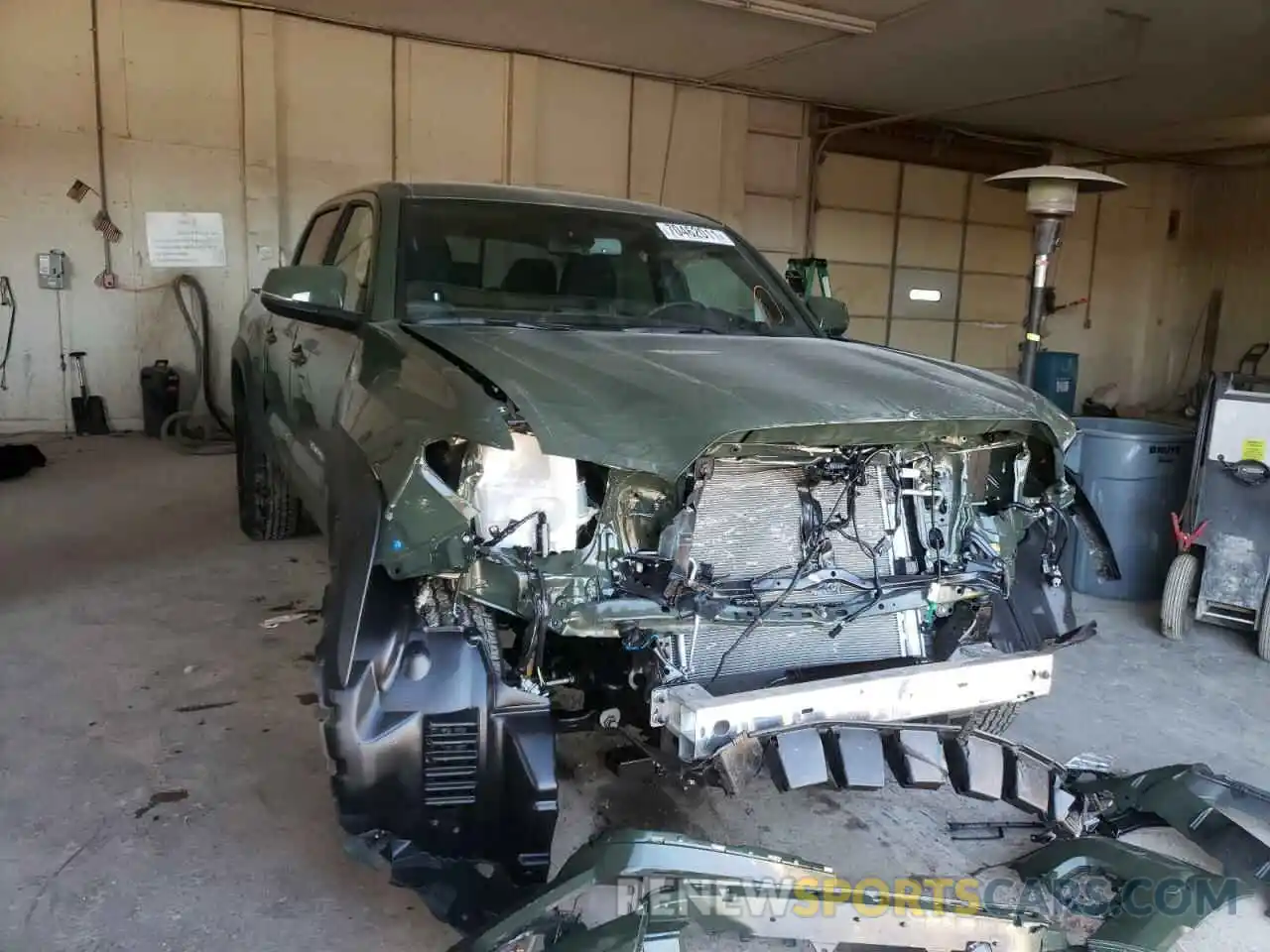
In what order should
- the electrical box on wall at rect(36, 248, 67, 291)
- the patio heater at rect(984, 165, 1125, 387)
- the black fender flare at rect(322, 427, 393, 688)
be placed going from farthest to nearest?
the electrical box on wall at rect(36, 248, 67, 291) < the patio heater at rect(984, 165, 1125, 387) < the black fender flare at rect(322, 427, 393, 688)

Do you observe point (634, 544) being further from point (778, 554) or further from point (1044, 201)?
point (1044, 201)

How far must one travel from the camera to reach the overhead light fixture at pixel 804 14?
23.2 ft

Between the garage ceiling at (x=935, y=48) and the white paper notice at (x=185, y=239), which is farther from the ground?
the garage ceiling at (x=935, y=48)

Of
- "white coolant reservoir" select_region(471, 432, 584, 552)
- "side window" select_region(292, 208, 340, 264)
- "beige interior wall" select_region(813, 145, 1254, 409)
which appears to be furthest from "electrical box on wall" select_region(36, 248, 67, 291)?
"beige interior wall" select_region(813, 145, 1254, 409)

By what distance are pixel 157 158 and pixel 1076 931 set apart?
8.01 metres

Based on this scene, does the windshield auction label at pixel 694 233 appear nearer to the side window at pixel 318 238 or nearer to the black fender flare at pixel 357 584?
the side window at pixel 318 238

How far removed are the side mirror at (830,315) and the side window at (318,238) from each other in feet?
5.83

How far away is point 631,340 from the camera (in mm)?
2555

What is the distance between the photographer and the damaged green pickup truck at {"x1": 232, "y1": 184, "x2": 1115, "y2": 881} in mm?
1949

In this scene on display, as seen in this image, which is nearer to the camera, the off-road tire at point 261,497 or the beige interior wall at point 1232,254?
the off-road tire at point 261,497

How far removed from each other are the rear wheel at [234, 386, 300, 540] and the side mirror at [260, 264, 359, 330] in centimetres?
193

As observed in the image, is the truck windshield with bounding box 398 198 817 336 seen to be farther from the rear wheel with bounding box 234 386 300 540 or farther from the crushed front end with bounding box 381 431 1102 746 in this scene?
the rear wheel with bounding box 234 386 300 540

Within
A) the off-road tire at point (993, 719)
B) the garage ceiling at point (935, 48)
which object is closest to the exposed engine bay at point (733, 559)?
the off-road tire at point (993, 719)

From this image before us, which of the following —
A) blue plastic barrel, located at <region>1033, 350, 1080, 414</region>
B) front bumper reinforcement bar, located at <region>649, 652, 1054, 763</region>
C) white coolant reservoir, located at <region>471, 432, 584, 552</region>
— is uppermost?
white coolant reservoir, located at <region>471, 432, 584, 552</region>
